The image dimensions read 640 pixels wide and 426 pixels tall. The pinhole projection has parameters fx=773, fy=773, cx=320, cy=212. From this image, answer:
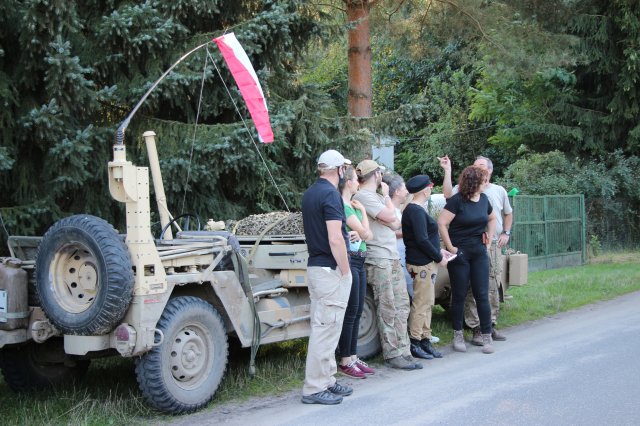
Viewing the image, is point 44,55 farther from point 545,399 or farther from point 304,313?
point 545,399

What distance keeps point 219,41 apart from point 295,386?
4321mm

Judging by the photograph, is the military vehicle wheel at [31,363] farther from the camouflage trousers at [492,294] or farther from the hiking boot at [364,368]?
the camouflage trousers at [492,294]

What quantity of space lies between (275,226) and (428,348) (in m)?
2.09

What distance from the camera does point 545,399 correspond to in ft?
20.6

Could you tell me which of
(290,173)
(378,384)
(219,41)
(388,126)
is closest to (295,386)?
(378,384)

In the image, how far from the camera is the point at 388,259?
771 centimetres

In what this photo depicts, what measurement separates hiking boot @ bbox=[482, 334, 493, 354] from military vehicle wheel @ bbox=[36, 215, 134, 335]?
425cm

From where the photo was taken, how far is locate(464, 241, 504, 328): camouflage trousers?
905 centimetres

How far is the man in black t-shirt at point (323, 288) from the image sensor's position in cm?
633

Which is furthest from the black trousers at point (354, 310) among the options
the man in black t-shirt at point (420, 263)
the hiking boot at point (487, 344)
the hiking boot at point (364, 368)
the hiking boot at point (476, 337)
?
the hiking boot at point (476, 337)

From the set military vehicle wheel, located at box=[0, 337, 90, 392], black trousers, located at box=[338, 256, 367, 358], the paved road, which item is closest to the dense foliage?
military vehicle wheel, located at box=[0, 337, 90, 392]

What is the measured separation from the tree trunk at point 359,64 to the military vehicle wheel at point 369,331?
8105 mm

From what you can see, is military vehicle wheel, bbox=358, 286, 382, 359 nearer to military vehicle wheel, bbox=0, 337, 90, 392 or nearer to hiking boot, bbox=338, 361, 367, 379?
hiking boot, bbox=338, 361, 367, 379

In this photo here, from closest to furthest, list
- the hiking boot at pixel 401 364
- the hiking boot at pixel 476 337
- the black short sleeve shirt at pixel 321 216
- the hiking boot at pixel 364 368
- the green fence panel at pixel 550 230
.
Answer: the black short sleeve shirt at pixel 321 216, the hiking boot at pixel 364 368, the hiking boot at pixel 401 364, the hiking boot at pixel 476 337, the green fence panel at pixel 550 230
